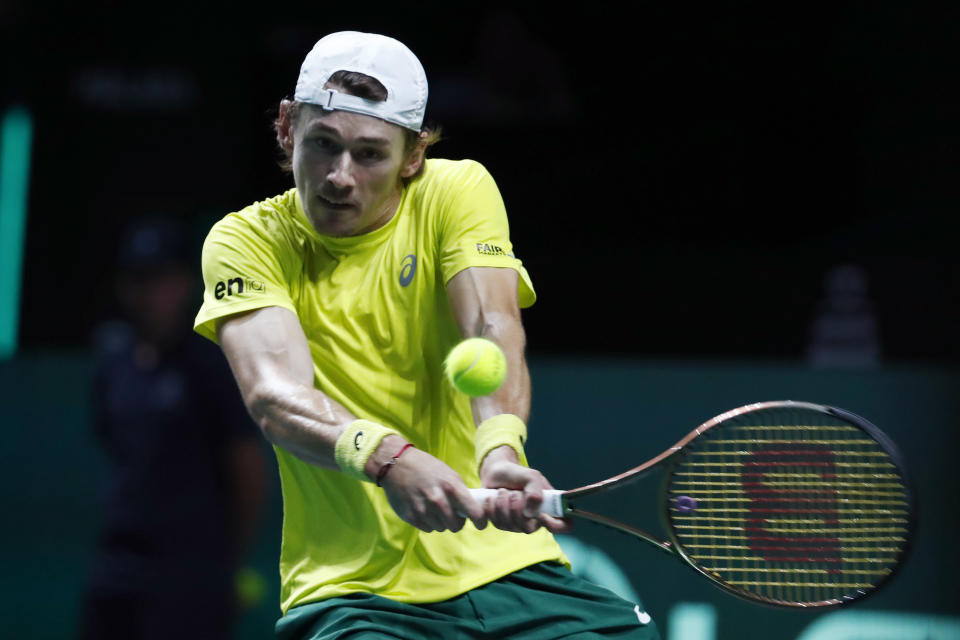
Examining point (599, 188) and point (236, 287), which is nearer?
point (236, 287)

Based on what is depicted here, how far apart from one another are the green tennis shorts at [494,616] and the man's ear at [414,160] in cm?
86

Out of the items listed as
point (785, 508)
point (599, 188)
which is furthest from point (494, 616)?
point (599, 188)

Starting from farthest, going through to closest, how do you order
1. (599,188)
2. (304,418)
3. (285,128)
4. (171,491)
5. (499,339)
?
(599,188), (171,491), (285,128), (499,339), (304,418)

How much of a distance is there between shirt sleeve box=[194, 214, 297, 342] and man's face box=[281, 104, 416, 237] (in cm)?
12

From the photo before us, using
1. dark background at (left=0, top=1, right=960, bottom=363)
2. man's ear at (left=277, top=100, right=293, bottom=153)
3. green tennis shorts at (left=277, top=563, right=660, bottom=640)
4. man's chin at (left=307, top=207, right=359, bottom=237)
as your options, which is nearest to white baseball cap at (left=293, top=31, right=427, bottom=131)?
man's ear at (left=277, top=100, right=293, bottom=153)

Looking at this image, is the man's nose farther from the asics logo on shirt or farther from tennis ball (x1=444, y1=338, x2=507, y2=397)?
tennis ball (x1=444, y1=338, x2=507, y2=397)

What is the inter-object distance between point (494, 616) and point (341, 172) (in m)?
0.91

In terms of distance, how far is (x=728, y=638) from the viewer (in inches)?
187

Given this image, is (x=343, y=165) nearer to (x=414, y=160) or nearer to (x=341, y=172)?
(x=341, y=172)

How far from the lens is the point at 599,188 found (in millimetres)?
5555

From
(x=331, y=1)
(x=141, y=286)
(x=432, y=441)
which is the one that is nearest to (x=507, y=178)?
(x=331, y=1)

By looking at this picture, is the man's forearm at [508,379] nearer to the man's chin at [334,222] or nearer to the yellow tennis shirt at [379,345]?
the yellow tennis shirt at [379,345]

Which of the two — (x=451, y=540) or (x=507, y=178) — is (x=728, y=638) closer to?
(x=507, y=178)

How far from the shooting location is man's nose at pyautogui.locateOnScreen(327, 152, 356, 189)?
2.35 m
